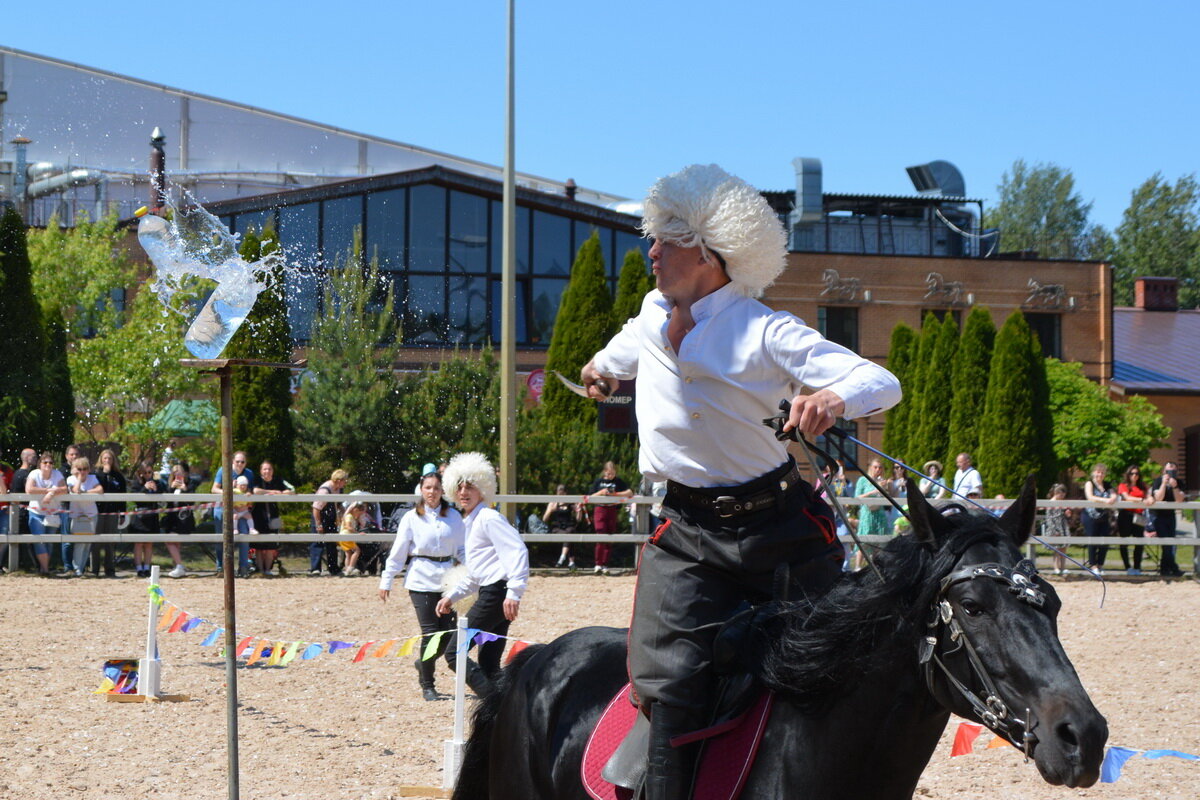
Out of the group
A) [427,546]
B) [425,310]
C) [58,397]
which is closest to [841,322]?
[425,310]

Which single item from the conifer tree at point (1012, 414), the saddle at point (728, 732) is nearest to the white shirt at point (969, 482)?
the conifer tree at point (1012, 414)

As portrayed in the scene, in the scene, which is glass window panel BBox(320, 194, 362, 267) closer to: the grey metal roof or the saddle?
the grey metal roof

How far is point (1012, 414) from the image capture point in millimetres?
28250

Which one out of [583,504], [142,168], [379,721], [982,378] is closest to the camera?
[379,721]

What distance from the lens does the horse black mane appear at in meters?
3.18

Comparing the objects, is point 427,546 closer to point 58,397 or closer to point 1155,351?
point 58,397

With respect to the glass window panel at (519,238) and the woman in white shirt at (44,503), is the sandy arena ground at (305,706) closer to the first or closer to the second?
the woman in white shirt at (44,503)

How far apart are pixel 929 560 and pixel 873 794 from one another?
0.61 metres

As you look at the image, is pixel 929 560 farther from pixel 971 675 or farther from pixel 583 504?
pixel 583 504

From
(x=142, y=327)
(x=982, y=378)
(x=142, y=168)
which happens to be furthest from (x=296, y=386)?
(x=142, y=168)

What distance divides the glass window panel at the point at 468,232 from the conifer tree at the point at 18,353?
1031cm

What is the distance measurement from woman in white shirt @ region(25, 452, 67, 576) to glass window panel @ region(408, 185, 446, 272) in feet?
44.4

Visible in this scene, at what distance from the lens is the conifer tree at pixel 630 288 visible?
86.8ft

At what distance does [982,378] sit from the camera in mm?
29641
